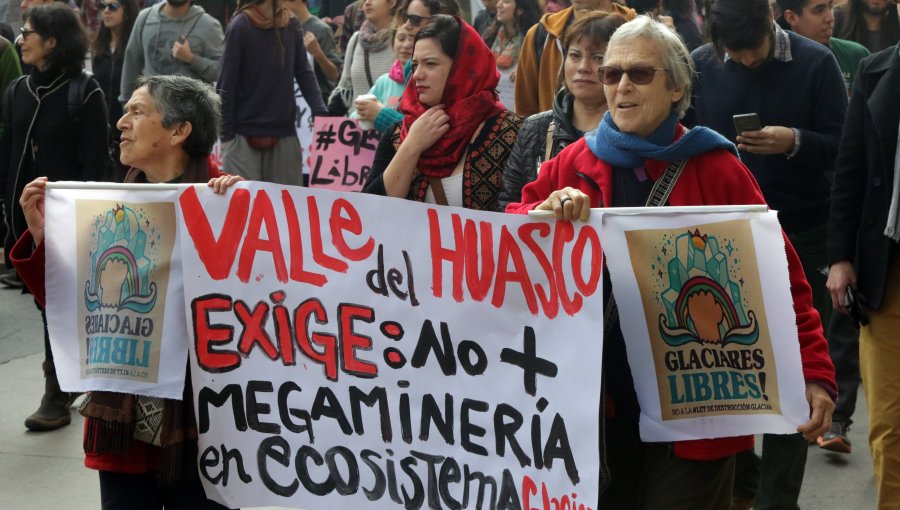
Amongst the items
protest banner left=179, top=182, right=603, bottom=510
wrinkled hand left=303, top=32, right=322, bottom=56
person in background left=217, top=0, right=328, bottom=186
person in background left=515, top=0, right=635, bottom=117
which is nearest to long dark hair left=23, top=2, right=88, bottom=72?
person in background left=217, top=0, right=328, bottom=186

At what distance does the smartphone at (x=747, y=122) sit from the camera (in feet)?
16.7

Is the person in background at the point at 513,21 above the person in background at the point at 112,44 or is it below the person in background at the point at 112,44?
above

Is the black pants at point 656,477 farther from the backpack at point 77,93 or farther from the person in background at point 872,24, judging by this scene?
the person in background at point 872,24

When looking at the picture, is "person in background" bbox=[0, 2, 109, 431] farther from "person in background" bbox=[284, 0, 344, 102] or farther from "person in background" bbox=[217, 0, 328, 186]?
"person in background" bbox=[284, 0, 344, 102]

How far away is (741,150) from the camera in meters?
5.48

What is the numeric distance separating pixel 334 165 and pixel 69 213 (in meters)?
A: 3.74

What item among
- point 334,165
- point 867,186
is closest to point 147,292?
point 867,186

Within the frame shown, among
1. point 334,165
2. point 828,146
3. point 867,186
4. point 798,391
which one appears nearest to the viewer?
point 798,391

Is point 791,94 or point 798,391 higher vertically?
point 791,94

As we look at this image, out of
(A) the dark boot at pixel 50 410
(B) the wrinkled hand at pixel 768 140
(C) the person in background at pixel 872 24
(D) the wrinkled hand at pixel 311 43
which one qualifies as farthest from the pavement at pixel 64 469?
(D) the wrinkled hand at pixel 311 43

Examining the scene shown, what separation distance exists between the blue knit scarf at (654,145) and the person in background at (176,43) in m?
6.15

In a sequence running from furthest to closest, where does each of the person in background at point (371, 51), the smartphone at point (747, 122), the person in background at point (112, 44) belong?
1. the person in background at point (112, 44)
2. the person in background at point (371, 51)
3. the smartphone at point (747, 122)

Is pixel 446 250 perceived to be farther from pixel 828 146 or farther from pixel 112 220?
pixel 828 146

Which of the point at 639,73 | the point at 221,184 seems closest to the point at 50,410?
the point at 221,184
